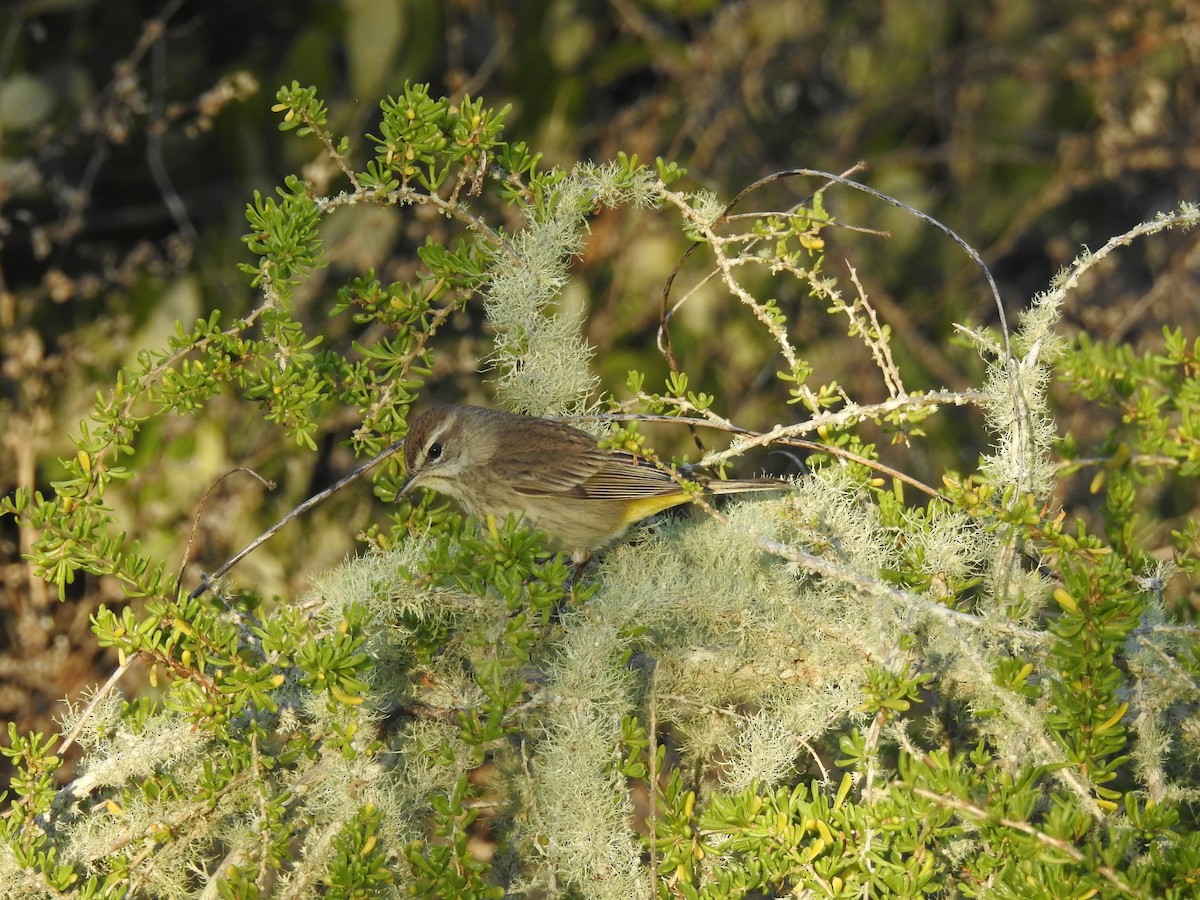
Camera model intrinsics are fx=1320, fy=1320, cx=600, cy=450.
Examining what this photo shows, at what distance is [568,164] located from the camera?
7.09 metres

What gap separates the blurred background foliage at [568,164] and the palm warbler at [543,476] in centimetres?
29

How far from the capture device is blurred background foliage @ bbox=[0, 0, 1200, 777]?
5789 mm

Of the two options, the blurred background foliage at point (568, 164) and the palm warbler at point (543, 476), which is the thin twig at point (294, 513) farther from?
the blurred background foliage at point (568, 164)

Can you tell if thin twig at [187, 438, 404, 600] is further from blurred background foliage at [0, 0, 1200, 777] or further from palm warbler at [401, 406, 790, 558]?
blurred background foliage at [0, 0, 1200, 777]

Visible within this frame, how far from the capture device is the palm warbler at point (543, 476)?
4332mm

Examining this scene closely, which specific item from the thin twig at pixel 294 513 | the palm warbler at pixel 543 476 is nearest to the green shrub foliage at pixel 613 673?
the thin twig at pixel 294 513

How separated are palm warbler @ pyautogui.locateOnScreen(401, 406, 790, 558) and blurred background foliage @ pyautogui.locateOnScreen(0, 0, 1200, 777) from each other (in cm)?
29

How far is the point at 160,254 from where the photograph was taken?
654 cm

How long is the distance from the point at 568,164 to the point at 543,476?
2924 mm

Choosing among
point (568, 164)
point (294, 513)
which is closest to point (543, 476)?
point (294, 513)

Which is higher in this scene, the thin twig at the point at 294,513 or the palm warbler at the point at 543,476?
the thin twig at the point at 294,513

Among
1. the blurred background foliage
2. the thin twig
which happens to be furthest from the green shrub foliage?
the blurred background foliage

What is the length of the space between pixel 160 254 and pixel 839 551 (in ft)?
15.4

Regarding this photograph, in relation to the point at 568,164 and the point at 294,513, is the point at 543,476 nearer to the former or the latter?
the point at 294,513
